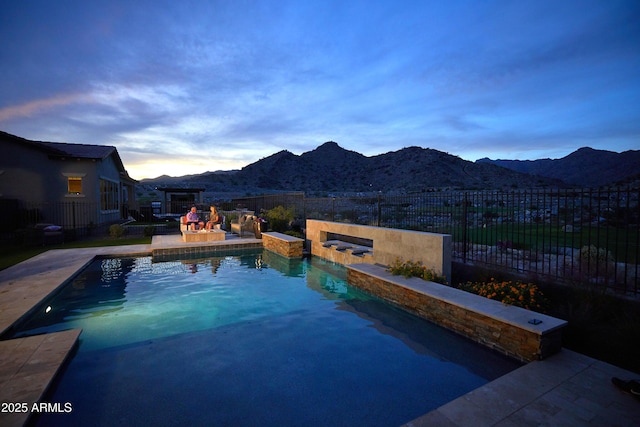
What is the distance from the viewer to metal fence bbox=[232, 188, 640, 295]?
212 inches

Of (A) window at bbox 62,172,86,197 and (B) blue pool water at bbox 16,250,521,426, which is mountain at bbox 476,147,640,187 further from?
(A) window at bbox 62,172,86,197

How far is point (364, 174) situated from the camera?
209ft

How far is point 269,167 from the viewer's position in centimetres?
7400

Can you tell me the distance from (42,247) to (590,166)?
58.2m

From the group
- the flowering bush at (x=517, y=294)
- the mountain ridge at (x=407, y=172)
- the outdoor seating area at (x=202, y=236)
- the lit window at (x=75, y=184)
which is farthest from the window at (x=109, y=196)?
the mountain ridge at (x=407, y=172)

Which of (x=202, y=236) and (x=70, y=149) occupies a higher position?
(x=70, y=149)

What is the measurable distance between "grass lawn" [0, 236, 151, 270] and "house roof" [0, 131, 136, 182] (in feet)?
18.7

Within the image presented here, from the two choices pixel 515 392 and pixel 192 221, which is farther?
pixel 192 221

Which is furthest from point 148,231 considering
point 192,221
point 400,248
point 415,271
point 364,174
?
point 364,174

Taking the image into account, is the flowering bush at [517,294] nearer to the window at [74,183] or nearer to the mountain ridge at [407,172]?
the window at [74,183]

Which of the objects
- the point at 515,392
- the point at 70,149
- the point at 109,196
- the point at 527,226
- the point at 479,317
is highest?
the point at 70,149

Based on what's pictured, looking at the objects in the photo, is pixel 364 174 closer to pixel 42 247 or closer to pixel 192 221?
pixel 192 221

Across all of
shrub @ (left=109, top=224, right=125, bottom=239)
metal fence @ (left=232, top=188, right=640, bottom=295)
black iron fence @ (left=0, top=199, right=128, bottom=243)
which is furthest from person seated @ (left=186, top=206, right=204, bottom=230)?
black iron fence @ (left=0, top=199, right=128, bottom=243)

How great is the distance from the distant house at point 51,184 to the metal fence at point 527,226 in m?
10.1
